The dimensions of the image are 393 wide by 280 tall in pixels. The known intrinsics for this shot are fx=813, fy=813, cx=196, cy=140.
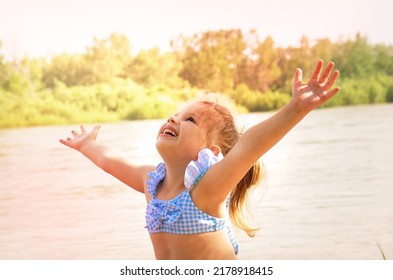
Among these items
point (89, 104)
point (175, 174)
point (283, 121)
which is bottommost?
point (89, 104)

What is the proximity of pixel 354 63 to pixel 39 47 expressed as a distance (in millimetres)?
1127

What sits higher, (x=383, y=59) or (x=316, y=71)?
(x=316, y=71)

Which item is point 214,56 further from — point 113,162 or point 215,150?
point 215,150

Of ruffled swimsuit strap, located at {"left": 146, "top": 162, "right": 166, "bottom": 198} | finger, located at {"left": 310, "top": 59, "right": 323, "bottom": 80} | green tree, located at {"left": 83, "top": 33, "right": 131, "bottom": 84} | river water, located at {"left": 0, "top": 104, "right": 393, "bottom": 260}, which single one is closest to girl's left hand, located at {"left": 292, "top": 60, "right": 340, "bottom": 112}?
finger, located at {"left": 310, "top": 59, "right": 323, "bottom": 80}

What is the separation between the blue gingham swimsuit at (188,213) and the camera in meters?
1.35

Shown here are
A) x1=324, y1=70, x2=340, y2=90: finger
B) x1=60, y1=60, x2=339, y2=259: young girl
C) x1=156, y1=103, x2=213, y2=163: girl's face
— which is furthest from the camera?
x1=156, y1=103, x2=213, y2=163: girl's face

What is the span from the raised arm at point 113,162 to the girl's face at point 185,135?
0.45ft

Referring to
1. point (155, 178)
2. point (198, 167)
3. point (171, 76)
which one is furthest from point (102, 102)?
point (198, 167)

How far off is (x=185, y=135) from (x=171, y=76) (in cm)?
162

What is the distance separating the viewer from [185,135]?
1.41m

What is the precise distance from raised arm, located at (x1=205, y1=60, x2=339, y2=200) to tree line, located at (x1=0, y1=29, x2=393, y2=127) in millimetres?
1504

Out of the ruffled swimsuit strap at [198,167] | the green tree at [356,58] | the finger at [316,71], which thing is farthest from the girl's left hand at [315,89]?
the green tree at [356,58]

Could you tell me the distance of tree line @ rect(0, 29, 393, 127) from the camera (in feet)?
9.19

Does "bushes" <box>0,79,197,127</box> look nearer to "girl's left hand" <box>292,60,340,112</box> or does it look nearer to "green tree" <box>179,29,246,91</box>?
"green tree" <box>179,29,246,91</box>
